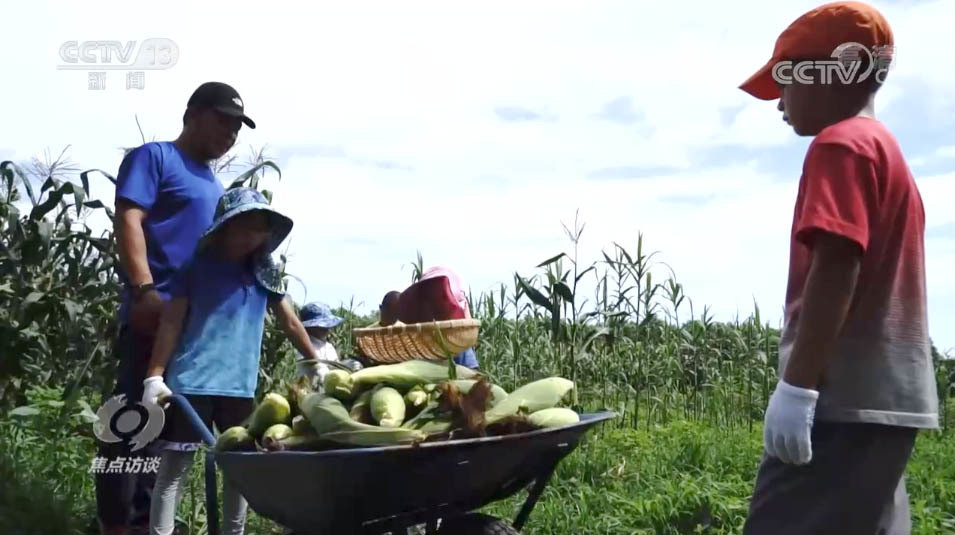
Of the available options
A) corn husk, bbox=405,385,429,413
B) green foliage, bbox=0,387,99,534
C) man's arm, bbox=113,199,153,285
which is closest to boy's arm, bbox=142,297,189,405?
man's arm, bbox=113,199,153,285

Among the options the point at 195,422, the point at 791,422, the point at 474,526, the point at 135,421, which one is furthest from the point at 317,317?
the point at 791,422

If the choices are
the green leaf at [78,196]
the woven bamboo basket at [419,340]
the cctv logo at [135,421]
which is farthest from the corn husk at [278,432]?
the green leaf at [78,196]

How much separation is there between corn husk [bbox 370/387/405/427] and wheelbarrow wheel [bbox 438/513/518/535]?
44 cm

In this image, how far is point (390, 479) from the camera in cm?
248

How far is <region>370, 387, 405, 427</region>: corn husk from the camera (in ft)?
8.31

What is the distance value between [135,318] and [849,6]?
2.91 m

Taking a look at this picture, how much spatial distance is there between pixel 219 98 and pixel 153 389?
3.99 feet

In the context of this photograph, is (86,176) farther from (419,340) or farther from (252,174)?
(419,340)

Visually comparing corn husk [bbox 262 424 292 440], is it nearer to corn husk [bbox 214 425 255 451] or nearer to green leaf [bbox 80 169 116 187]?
corn husk [bbox 214 425 255 451]

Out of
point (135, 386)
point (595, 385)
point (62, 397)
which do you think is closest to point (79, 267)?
point (62, 397)

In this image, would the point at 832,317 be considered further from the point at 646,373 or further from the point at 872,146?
the point at 646,373

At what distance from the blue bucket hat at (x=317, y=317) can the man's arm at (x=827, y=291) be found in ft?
15.7

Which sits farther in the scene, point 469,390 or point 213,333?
point 213,333

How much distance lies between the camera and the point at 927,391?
2.23 meters
